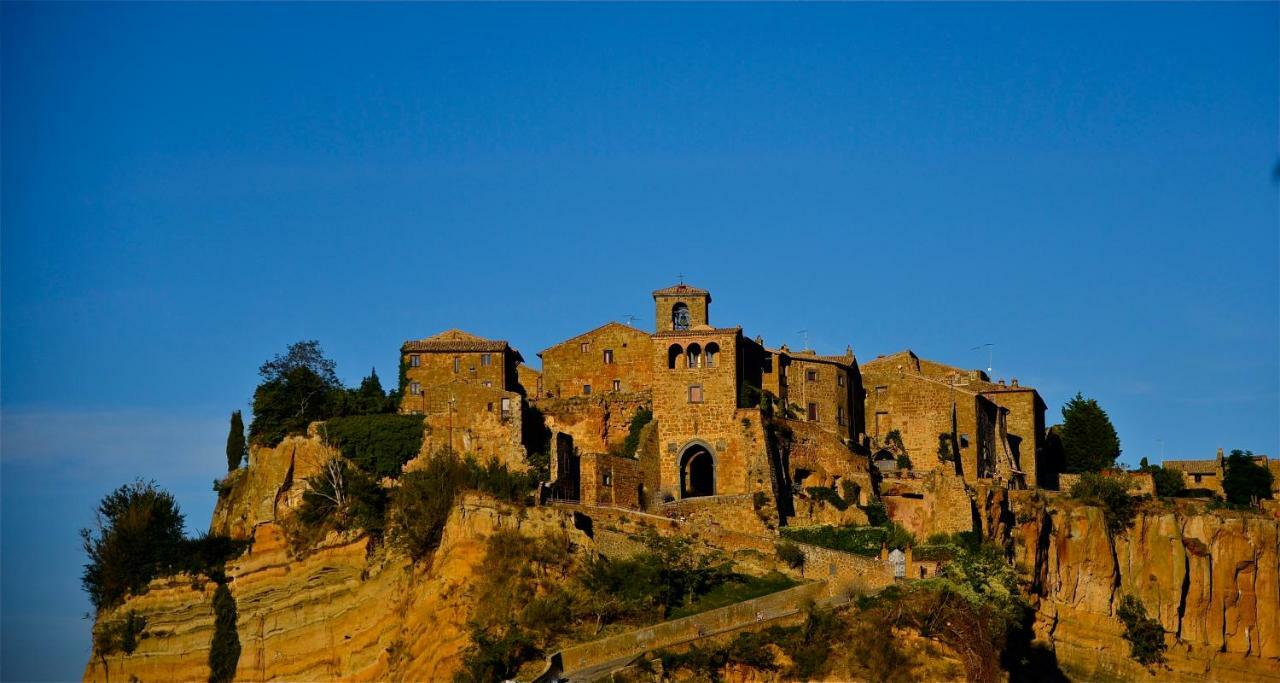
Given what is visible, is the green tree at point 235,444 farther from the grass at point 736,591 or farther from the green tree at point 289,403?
the grass at point 736,591

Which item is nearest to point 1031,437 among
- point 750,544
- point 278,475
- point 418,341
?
point 750,544

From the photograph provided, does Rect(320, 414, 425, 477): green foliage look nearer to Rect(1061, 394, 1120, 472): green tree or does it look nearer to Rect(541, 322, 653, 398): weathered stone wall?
Rect(541, 322, 653, 398): weathered stone wall

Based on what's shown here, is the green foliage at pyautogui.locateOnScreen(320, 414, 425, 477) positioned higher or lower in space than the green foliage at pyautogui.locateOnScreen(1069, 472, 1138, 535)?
higher

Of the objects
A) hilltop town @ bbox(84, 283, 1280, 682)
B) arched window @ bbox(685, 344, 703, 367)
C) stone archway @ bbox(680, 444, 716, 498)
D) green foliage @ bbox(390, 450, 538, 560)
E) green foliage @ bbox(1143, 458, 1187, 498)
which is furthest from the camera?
green foliage @ bbox(1143, 458, 1187, 498)

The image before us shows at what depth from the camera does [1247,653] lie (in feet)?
265

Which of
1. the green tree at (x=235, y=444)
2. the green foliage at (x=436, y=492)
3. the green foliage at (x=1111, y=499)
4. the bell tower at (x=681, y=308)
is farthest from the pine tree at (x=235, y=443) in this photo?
the green foliage at (x=1111, y=499)

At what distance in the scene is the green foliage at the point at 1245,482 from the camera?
276 feet

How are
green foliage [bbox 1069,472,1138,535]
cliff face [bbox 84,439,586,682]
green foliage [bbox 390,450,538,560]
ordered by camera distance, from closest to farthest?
cliff face [bbox 84,439,586,682], green foliage [bbox 390,450,538,560], green foliage [bbox 1069,472,1138,535]

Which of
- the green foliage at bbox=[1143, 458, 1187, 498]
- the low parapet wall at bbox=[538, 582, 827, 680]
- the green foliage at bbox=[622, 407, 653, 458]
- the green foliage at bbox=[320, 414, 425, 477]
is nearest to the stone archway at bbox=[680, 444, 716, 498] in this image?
the green foliage at bbox=[622, 407, 653, 458]

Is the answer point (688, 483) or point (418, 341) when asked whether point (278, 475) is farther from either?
point (688, 483)

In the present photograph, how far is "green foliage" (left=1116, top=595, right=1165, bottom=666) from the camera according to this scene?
78312 millimetres

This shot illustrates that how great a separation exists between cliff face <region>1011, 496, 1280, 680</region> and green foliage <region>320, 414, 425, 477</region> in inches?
909

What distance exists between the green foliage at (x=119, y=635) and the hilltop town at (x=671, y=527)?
0.36 ft

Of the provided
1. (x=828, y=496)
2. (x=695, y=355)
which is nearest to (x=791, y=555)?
(x=828, y=496)
